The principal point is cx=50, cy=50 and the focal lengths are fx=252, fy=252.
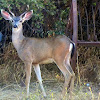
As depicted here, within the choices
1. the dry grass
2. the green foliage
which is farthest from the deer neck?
the dry grass

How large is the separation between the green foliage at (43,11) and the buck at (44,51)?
233mm

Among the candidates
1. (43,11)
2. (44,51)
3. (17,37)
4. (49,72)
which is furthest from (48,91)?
(43,11)

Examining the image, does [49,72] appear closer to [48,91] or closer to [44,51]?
[48,91]

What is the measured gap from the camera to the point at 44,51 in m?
5.81

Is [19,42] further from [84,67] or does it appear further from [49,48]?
[84,67]

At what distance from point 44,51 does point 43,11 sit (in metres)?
1.68

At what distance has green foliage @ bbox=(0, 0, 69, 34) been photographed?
5977 mm

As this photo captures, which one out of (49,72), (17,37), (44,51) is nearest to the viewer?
(44,51)

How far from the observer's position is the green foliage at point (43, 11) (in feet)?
19.6

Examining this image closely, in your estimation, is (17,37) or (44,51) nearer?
(44,51)

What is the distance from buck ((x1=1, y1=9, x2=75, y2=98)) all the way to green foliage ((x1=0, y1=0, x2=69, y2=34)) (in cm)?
23

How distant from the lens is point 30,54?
5844mm

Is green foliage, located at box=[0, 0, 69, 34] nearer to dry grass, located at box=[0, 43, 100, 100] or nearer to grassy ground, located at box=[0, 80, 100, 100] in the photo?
dry grass, located at box=[0, 43, 100, 100]

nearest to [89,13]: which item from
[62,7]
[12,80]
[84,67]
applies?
[62,7]
